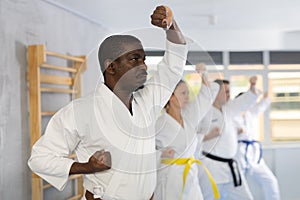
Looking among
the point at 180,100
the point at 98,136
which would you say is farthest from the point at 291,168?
the point at 98,136

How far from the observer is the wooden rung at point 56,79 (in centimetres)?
293

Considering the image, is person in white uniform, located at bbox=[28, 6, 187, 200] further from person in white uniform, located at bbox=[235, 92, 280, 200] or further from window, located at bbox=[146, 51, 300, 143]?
window, located at bbox=[146, 51, 300, 143]

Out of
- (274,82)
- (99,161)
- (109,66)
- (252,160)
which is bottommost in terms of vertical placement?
(252,160)

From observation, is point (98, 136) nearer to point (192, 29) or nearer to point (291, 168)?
point (192, 29)

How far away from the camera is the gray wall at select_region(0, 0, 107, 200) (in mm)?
2508

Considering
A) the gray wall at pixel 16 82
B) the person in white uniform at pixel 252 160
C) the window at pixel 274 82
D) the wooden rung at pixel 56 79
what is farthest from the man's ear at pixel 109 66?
the window at pixel 274 82

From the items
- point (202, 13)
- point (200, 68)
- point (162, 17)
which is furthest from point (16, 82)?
point (202, 13)

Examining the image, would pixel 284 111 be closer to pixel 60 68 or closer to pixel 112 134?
pixel 60 68

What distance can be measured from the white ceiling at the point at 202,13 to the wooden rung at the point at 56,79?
493 millimetres

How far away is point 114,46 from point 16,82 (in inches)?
56.3

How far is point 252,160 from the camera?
432 cm

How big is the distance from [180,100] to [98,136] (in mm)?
466

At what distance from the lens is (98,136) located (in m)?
1.43

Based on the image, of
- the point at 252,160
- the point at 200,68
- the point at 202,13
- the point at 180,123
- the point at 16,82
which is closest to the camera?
the point at 200,68
